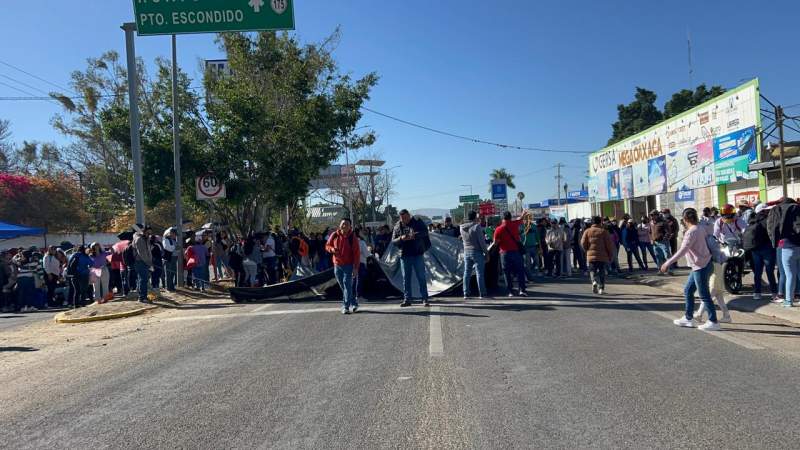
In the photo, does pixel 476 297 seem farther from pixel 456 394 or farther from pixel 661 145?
pixel 661 145

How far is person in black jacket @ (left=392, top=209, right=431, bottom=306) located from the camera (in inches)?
441

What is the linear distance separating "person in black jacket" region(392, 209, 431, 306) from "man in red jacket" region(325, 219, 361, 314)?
0.92 meters

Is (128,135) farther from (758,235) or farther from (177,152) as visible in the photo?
(758,235)

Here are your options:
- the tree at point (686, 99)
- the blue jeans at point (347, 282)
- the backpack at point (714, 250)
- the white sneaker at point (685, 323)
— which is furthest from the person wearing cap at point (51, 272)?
the tree at point (686, 99)

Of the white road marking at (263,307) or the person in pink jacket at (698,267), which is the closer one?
the person in pink jacket at (698,267)

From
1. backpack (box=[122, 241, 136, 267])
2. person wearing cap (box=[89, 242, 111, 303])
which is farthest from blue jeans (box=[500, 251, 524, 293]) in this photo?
person wearing cap (box=[89, 242, 111, 303])

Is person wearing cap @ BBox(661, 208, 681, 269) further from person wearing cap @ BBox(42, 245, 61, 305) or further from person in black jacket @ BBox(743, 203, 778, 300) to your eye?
person wearing cap @ BBox(42, 245, 61, 305)

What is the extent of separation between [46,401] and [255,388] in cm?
210

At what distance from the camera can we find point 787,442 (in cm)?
415

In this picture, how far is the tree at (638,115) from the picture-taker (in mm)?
61044

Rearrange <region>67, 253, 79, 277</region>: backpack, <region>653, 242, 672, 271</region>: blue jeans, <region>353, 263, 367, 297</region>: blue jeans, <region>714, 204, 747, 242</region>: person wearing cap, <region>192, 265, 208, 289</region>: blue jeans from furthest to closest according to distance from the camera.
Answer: <region>192, 265, 208, 289</region>: blue jeans
<region>653, 242, 672, 271</region>: blue jeans
<region>67, 253, 79, 277</region>: backpack
<region>353, 263, 367, 297</region>: blue jeans
<region>714, 204, 747, 242</region>: person wearing cap

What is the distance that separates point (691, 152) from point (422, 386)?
25749 mm

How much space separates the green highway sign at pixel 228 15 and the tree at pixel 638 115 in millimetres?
55013

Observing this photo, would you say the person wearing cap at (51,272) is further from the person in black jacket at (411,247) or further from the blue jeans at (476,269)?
the blue jeans at (476,269)
